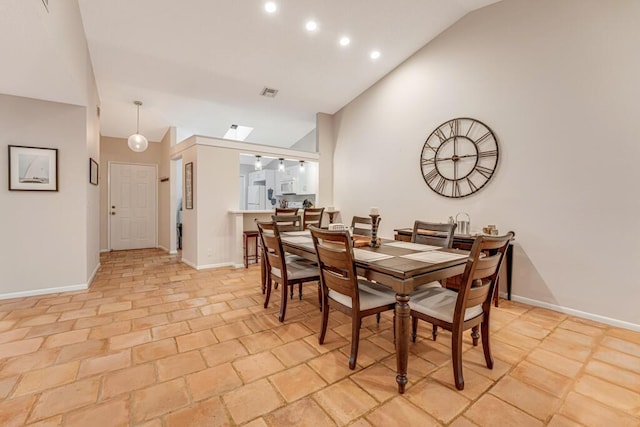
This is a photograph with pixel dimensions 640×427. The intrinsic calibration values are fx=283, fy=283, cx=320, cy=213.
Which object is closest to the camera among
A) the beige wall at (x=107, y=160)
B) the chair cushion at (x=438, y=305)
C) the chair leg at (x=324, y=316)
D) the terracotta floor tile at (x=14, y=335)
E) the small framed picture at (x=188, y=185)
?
the chair cushion at (x=438, y=305)

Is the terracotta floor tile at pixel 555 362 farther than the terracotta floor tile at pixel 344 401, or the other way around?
the terracotta floor tile at pixel 555 362

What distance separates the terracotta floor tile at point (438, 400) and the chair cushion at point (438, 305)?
40 centimetres

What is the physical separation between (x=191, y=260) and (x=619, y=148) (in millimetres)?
5592

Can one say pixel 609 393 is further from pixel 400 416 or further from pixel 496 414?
pixel 400 416

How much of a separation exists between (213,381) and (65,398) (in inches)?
30.5

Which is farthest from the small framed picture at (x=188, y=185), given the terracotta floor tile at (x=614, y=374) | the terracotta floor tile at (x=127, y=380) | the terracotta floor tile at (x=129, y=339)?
the terracotta floor tile at (x=614, y=374)

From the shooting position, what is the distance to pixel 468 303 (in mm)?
1634

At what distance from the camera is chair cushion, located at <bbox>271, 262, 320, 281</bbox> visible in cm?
258

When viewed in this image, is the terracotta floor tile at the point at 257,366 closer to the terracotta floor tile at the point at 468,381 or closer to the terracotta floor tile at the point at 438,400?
the terracotta floor tile at the point at 438,400

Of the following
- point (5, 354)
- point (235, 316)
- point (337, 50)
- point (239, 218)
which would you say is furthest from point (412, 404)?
point (337, 50)

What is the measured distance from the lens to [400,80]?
4434mm

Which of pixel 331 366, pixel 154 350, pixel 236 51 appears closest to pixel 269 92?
pixel 236 51

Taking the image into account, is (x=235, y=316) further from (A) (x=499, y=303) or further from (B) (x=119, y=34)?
(B) (x=119, y=34)

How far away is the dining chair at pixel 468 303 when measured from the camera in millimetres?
1574
